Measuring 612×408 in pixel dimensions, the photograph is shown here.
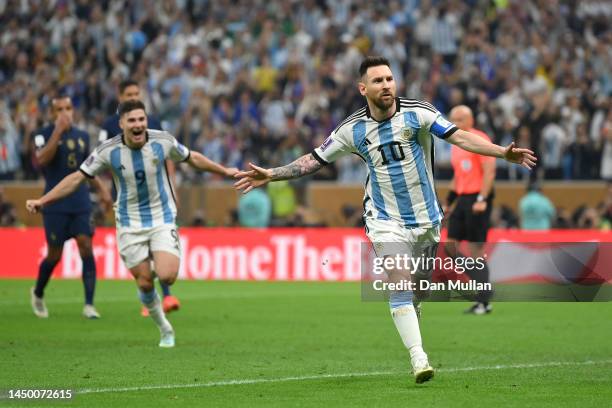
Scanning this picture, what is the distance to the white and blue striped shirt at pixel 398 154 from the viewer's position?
31.8 feet

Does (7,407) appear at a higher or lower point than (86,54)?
lower

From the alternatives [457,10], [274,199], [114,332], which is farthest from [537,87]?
[114,332]

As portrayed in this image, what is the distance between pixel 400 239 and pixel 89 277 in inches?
257

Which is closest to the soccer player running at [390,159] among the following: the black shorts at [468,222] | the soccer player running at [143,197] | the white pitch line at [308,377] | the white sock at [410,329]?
the white sock at [410,329]

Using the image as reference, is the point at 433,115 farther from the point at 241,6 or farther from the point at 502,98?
the point at 241,6

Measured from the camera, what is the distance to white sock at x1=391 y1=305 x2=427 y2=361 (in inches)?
362

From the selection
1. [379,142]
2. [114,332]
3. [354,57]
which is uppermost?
[354,57]

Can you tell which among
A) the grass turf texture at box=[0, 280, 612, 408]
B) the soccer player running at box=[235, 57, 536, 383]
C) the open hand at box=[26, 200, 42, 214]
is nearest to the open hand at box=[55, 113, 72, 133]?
the grass turf texture at box=[0, 280, 612, 408]

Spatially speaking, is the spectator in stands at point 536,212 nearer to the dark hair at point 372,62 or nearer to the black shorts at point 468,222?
the black shorts at point 468,222

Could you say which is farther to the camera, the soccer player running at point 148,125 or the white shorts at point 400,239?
the soccer player running at point 148,125

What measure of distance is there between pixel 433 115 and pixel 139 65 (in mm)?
19617

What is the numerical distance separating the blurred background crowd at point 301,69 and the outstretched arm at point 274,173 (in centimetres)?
1286

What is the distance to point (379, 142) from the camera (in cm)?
973

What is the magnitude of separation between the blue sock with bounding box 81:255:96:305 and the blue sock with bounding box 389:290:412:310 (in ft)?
21.7
